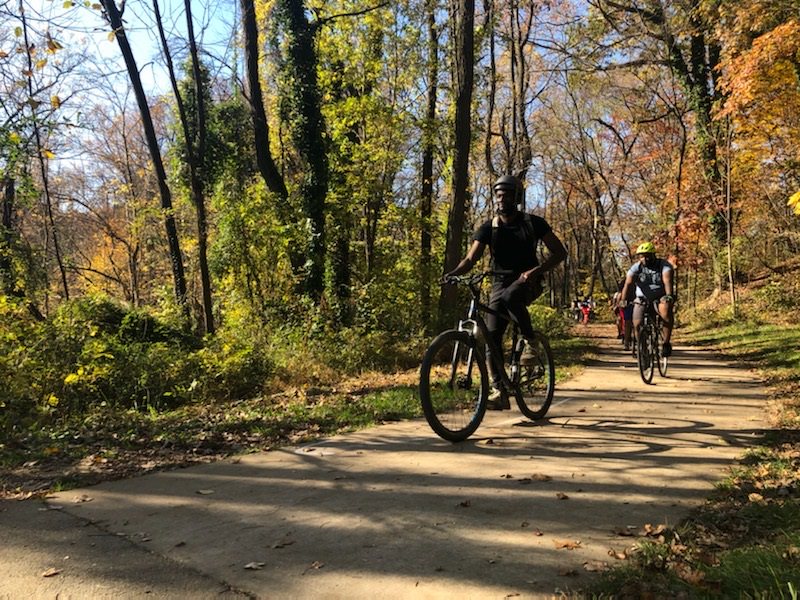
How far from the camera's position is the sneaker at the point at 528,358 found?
555cm

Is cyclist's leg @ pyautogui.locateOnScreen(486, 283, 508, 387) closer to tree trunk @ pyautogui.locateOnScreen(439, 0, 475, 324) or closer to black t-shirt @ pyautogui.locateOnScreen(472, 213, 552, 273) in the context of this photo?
black t-shirt @ pyautogui.locateOnScreen(472, 213, 552, 273)

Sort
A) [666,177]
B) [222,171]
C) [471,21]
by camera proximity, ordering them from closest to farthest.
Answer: [471,21], [222,171], [666,177]

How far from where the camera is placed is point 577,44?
20703mm

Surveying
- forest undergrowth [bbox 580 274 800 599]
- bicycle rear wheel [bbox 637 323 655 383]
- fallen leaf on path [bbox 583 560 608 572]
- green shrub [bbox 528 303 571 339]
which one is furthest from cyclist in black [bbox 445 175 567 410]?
green shrub [bbox 528 303 571 339]

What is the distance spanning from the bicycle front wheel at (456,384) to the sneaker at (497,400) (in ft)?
0.62

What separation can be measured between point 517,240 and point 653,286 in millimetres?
4380

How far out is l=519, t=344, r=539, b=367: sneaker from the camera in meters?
5.55

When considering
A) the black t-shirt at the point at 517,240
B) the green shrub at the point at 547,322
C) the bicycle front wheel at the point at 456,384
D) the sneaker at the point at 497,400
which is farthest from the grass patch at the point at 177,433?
the green shrub at the point at 547,322

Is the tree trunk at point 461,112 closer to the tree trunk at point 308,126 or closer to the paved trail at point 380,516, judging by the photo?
the tree trunk at point 308,126

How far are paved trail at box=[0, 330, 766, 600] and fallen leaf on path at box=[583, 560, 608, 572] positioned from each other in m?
0.01

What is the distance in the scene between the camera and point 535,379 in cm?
570

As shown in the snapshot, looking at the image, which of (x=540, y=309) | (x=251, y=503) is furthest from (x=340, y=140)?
(x=251, y=503)

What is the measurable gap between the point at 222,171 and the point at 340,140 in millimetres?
9497

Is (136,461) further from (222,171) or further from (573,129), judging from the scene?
(573,129)
